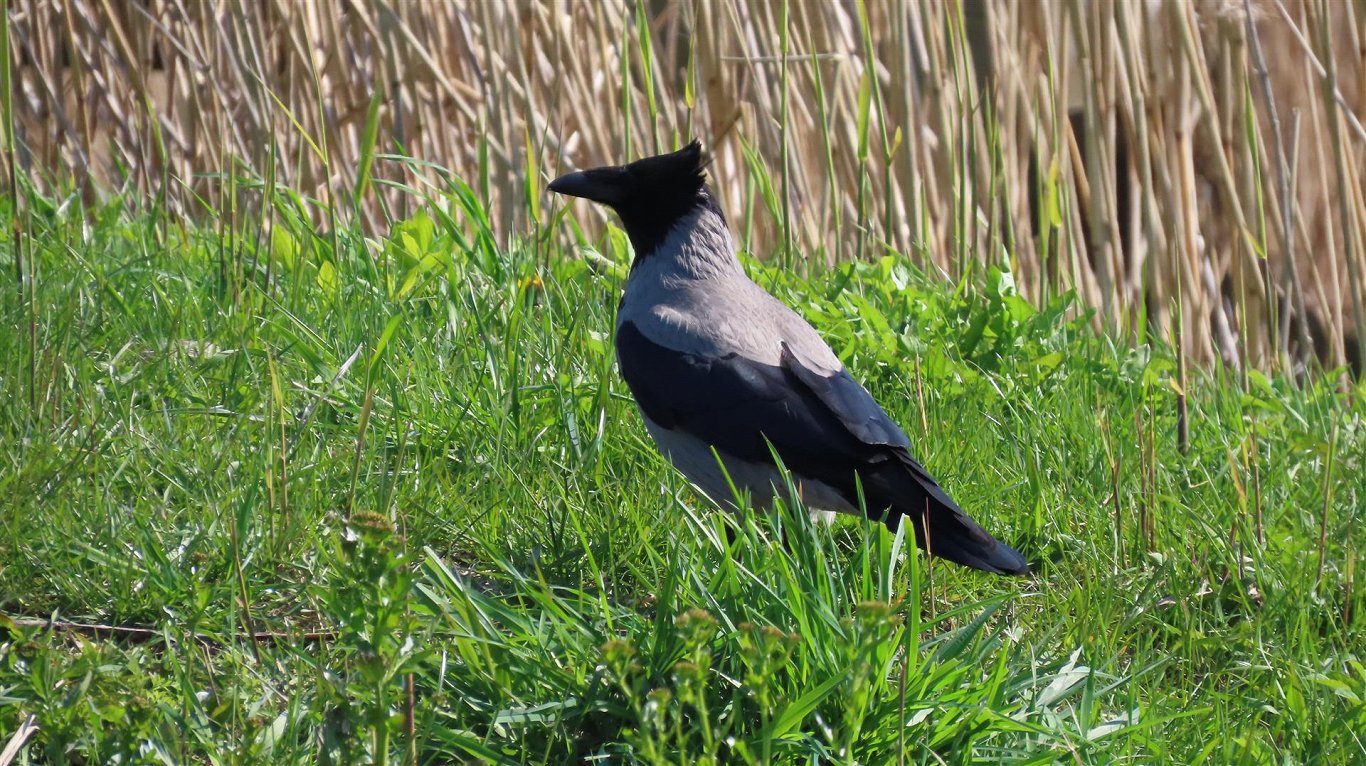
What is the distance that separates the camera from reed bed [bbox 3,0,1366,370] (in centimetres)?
394

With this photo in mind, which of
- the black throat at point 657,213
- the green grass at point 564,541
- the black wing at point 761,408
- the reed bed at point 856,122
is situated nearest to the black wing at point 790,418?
the black wing at point 761,408

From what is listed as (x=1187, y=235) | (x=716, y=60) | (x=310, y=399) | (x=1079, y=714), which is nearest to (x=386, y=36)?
(x=716, y=60)

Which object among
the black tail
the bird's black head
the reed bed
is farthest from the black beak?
the black tail

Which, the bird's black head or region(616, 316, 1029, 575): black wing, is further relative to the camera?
the bird's black head

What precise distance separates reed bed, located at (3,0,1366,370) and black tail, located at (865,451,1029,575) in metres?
1.07

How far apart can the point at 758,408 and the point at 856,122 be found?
1.62m

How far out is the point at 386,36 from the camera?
4.21m

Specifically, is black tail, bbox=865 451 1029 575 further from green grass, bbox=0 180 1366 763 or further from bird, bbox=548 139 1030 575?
green grass, bbox=0 180 1366 763

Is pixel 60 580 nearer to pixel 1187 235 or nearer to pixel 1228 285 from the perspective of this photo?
pixel 1187 235

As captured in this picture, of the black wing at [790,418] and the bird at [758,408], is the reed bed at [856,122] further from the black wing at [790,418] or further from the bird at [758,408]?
the black wing at [790,418]

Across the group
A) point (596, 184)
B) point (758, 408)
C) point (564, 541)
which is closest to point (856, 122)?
point (596, 184)

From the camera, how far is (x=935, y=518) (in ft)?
9.05

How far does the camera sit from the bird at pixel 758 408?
2.85 metres

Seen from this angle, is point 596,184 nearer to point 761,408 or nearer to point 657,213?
point 657,213
